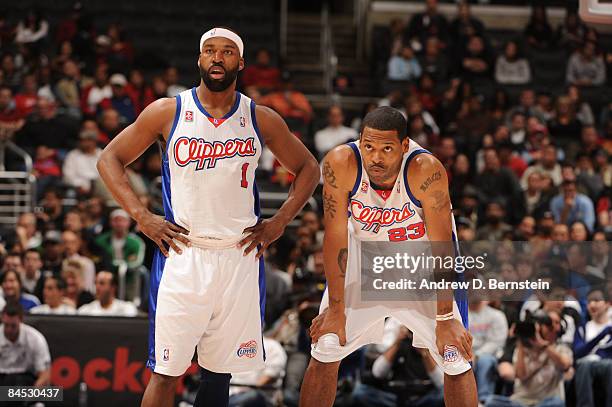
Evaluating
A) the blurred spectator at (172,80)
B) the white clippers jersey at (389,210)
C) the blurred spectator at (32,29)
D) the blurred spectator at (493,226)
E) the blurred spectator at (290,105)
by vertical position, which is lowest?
the blurred spectator at (493,226)

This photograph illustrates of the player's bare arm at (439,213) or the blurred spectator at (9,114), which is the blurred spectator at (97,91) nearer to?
the blurred spectator at (9,114)

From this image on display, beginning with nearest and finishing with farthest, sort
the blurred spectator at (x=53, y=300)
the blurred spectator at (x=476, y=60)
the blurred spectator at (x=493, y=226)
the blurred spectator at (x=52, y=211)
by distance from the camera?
the blurred spectator at (x=53, y=300)
the blurred spectator at (x=493, y=226)
the blurred spectator at (x=52, y=211)
the blurred spectator at (x=476, y=60)

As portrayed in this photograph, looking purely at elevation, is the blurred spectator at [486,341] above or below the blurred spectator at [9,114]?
below

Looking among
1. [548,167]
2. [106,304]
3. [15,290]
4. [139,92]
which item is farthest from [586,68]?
[15,290]

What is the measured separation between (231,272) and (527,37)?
491 inches

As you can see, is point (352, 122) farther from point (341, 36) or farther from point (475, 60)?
point (341, 36)

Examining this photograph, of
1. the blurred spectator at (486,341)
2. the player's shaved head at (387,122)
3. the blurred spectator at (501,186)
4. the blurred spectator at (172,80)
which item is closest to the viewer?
the player's shaved head at (387,122)

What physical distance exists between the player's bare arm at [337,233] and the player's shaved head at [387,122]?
0.85 ft

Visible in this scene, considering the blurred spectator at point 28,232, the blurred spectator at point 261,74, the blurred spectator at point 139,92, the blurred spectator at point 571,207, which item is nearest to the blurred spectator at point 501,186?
the blurred spectator at point 571,207

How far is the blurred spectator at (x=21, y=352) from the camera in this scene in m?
8.84

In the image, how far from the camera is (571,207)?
12539 millimetres

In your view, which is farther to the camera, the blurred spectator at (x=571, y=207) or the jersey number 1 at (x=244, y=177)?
the blurred spectator at (x=571, y=207)

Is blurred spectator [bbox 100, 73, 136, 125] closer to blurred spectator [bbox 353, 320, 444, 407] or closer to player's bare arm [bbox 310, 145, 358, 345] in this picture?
blurred spectator [bbox 353, 320, 444, 407]

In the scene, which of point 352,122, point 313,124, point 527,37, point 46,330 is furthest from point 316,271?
point 527,37
